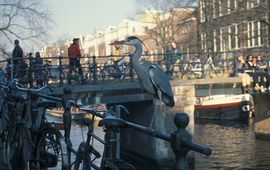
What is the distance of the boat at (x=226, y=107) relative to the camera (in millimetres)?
37719

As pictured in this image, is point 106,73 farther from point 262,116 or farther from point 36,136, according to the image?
point 36,136

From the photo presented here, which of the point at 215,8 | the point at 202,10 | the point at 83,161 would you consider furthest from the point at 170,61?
the point at 202,10

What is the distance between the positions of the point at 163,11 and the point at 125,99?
35.6m

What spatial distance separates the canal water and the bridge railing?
207 centimetres

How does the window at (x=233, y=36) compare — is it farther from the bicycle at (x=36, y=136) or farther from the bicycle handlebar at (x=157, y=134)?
the bicycle handlebar at (x=157, y=134)

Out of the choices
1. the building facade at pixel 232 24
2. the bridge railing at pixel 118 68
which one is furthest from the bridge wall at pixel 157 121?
the building facade at pixel 232 24

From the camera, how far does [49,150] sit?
743 centimetres

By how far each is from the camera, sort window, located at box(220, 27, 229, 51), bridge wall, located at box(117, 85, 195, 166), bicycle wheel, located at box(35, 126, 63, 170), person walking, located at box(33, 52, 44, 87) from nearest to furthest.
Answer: bicycle wheel, located at box(35, 126, 63, 170) → person walking, located at box(33, 52, 44, 87) → bridge wall, located at box(117, 85, 195, 166) → window, located at box(220, 27, 229, 51)

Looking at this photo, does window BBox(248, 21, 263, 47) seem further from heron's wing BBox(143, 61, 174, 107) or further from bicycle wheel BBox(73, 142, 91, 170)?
bicycle wheel BBox(73, 142, 91, 170)

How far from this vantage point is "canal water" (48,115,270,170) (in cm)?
1811

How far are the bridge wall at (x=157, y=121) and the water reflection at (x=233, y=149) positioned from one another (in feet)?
4.48

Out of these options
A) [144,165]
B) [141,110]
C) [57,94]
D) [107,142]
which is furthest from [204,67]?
[107,142]

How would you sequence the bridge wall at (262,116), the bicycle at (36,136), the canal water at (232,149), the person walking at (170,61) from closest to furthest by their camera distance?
the bicycle at (36,136)
the canal water at (232,149)
the person walking at (170,61)
the bridge wall at (262,116)

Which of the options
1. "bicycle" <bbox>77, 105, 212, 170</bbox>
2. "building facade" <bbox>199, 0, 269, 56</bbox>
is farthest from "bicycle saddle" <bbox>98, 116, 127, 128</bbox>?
"building facade" <bbox>199, 0, 269, 56</bbox>
